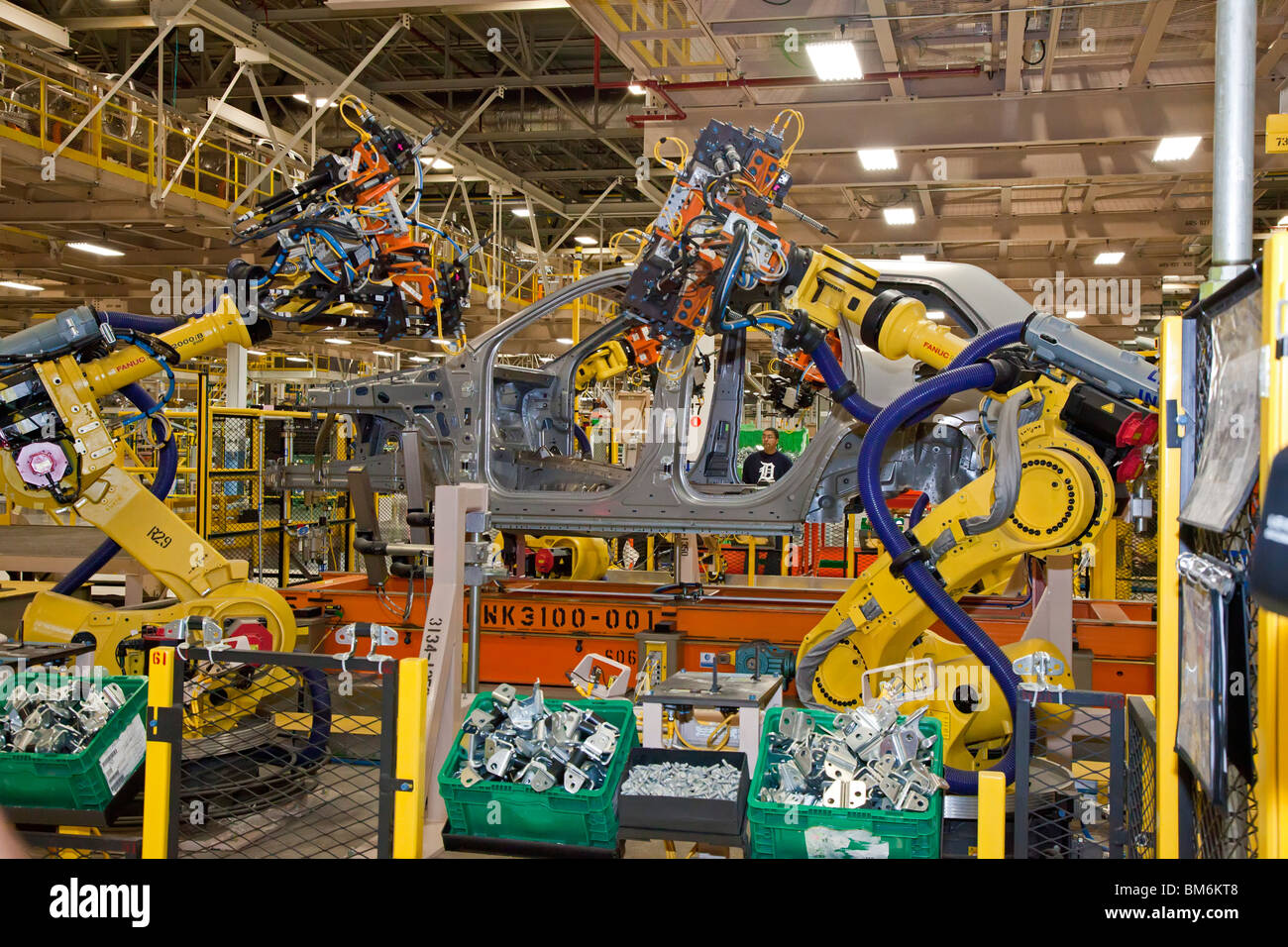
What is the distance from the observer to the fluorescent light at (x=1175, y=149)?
22.4 feet

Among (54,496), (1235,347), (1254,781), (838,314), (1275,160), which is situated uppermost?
(1275,160)

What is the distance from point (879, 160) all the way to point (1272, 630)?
21.3ft

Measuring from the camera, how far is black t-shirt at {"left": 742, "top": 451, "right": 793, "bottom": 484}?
6145 millimetres

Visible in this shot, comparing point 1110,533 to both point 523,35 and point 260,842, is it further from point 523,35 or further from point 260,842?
point 523,35

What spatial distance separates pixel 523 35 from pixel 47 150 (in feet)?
18.2

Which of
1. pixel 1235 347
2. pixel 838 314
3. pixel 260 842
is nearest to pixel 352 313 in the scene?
pixel 838 314

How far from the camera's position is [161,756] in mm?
3023

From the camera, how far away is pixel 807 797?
2.93 metres

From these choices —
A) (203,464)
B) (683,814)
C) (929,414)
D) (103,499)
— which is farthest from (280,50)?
(683,814)

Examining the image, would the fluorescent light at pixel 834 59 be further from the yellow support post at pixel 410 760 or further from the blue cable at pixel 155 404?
the yellow support post at pixel 410 760

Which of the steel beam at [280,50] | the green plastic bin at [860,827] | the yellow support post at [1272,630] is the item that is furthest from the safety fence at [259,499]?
the yellow support post at [1272,630]

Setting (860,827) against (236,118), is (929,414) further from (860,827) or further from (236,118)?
(236,118)

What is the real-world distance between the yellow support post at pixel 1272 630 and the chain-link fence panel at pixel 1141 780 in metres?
0.75

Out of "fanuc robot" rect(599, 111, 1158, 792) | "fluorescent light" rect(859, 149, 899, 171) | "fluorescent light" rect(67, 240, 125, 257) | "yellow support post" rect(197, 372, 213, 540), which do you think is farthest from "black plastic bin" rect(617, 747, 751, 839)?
"fluorescent light" rect(67, 240, 125, 257)
